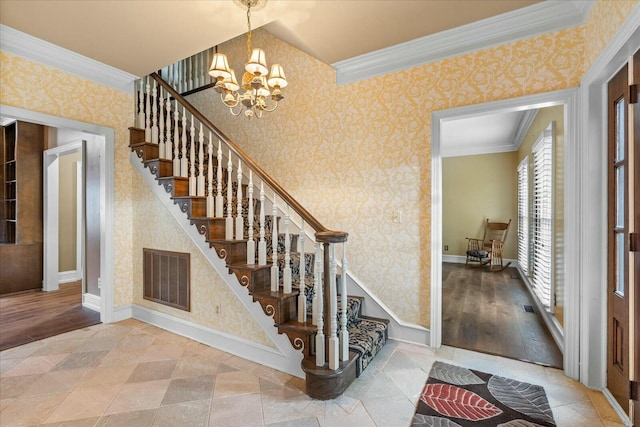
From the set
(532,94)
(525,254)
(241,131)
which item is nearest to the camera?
(532,94)

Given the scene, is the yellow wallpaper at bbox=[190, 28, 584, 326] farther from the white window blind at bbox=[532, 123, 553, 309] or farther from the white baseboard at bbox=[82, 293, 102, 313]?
the white baseboard at bbox=[82, 293, 102, 313]

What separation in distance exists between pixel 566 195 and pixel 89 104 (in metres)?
4.61

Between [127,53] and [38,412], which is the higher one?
[127,53]

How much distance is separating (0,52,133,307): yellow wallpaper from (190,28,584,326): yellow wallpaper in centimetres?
180

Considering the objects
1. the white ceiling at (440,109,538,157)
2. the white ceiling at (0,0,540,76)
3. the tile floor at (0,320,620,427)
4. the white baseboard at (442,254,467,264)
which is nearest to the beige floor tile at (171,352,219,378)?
the tile floor at (0,320,620,427)

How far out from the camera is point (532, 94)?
7.64ft

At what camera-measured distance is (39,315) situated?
3.65 m

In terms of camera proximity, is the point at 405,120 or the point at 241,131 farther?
the point at 241,131

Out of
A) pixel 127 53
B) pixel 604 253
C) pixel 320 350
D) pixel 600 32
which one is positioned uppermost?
pixel 127 53

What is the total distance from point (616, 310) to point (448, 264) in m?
5.25

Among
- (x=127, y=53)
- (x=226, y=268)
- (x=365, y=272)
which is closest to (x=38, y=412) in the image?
(x=226, y=268)

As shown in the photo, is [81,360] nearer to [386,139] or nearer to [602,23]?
[386,139]

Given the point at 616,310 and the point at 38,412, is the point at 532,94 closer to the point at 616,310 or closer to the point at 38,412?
the point at 616,310

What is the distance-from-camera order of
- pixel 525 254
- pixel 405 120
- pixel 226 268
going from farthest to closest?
1. pixel 525 254
2. pixel 405 120
3. pixel 226 268
